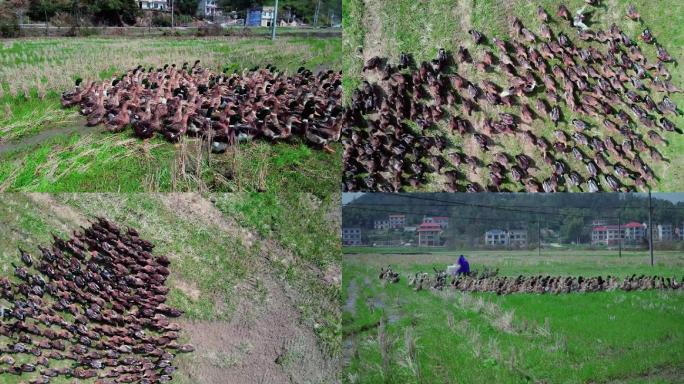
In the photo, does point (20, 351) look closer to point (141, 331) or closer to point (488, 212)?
point (141, 331)

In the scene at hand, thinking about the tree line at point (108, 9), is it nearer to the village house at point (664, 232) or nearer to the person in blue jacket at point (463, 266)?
the person in blue jacket at point (463, 266)

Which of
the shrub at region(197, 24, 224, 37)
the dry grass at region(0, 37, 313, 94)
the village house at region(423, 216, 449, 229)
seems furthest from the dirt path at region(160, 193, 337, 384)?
the shrub at region(197, 24, 224, 37)

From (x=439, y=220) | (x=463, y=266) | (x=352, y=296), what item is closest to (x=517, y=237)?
(x=463, y=266)

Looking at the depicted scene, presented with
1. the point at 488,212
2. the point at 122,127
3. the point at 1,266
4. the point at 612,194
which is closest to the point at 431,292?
the point at 488,212

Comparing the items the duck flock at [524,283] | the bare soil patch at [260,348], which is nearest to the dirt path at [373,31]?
the duck flock at [524,283]

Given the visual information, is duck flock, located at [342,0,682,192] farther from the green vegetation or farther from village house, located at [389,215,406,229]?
the green vegetation

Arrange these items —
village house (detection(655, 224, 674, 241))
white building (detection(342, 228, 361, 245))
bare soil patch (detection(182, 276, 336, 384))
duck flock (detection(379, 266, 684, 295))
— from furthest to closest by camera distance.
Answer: village house (detection(655, 224, 674, 241)), duck flock (detection(379, 266, 684, 295)), white building (detection(342, 228, 361, 245)), bare soil patch (detection(182, 276, 336, 384))
